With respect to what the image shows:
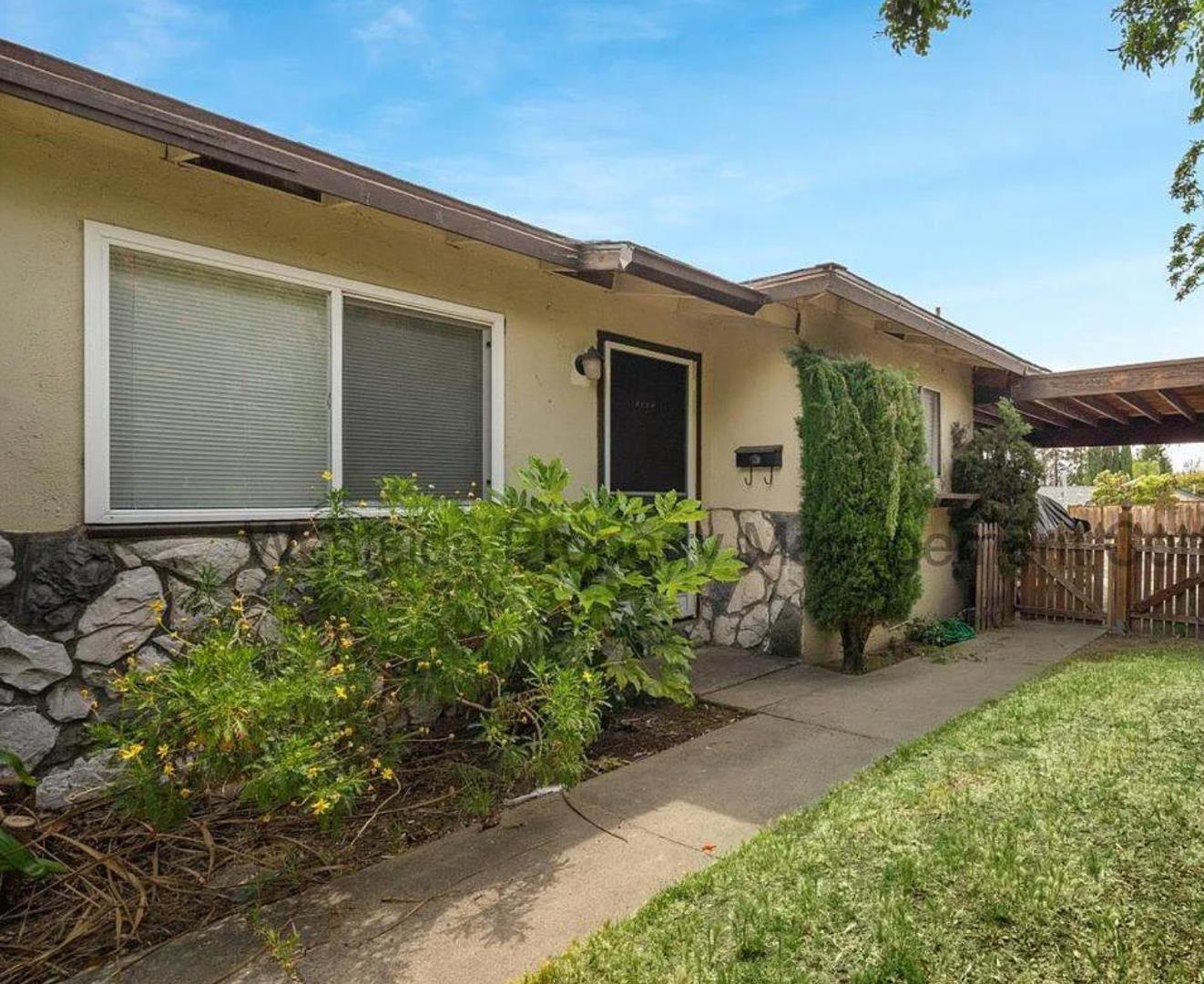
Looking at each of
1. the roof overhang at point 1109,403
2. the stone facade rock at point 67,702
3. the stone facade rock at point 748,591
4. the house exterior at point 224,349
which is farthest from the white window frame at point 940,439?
the stone facade rock at point 67,702

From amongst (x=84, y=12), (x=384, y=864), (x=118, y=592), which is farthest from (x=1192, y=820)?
(x=84, y=12)

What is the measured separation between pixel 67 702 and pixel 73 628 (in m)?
0.33

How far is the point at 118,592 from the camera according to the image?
332 cm

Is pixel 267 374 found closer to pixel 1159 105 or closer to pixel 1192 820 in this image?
pixel 1192 820

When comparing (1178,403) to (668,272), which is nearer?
(668,272)

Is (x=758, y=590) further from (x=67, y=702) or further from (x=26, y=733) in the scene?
(x=26, y=733)

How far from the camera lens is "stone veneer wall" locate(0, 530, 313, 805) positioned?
305 cm

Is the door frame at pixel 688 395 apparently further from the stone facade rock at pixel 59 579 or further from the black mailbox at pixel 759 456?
the stone facade rock at pixel 59 579

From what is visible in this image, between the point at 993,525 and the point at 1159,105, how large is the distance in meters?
4.70

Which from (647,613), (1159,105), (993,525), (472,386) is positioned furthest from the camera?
(993,525)

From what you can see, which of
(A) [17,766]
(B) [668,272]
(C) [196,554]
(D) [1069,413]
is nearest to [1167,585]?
(D) [1069,413]

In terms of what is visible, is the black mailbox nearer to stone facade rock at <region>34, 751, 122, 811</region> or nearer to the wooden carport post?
the wooden carport post

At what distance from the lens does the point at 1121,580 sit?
8141 mm

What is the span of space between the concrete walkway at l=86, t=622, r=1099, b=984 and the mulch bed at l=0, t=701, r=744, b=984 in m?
0.13
